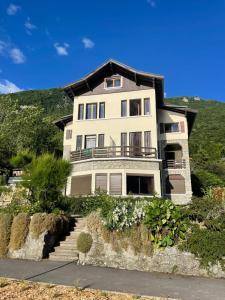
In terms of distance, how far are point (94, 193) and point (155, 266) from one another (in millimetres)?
12367

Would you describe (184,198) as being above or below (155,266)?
above

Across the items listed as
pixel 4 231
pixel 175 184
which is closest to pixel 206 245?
pixel 4 231

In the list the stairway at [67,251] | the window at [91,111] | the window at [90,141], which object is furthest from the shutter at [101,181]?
the stairway at [67,251]

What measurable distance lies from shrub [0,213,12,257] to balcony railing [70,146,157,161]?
11875mm

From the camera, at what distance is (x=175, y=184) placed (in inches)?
1089

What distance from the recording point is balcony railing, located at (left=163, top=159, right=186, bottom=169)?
28.3 m

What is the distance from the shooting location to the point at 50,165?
15547 millimetres

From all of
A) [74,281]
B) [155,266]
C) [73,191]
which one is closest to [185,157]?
[73,191]

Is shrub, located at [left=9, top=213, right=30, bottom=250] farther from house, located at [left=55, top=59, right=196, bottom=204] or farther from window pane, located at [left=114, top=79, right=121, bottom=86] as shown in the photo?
window pane, located at [left=114, top=79, right=121, bottom=86]

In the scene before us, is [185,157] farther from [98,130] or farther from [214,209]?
[214,209]

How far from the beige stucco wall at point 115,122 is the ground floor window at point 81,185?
4.07m

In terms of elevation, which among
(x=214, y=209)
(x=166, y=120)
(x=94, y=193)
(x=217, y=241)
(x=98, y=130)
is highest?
(x=166, y=120)

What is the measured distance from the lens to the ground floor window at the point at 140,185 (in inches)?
932

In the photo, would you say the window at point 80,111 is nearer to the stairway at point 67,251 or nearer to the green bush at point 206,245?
the stairway at point 67,251
